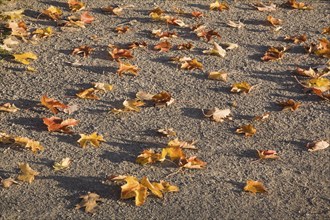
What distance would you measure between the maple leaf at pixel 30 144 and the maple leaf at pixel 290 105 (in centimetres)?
201

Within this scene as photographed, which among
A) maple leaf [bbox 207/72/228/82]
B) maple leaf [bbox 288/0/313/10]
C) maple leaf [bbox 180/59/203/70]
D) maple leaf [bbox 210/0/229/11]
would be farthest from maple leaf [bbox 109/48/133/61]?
maple leaf [bbox 288/0/313/10]

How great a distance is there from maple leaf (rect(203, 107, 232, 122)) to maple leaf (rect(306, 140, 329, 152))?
71cm

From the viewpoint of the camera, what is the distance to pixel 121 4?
7.91 metres

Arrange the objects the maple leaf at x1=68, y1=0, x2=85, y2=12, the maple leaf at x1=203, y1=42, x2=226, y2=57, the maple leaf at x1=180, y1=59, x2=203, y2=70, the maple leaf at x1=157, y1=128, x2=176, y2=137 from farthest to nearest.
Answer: the maple leaf at x1=68, y1=0, x2=85, y2=12 → the maple leaf at x1=203, y1=42, x2=226, y2=57 → the maple leaf at x1=180, y1=59, x2=203, y2=70 → the maple leaf at x1=157, y1=128, x2=176, y2=137

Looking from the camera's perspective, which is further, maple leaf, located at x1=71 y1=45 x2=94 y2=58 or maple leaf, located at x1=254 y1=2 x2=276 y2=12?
maple leaf, located at x1=254 y1=2 x2=276 y2=12

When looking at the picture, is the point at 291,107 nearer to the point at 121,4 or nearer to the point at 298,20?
the point at 298,20

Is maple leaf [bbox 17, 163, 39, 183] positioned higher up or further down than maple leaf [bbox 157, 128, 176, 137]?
further down

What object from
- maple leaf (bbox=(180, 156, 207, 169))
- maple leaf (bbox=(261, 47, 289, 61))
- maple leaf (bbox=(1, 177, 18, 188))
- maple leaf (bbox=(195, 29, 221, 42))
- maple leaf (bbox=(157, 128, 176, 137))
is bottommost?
maple leaf (bbox=(1, 177, 18, 188))

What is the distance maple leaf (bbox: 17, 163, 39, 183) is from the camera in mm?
4824

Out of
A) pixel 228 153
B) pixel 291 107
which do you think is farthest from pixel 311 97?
pixel 228 153

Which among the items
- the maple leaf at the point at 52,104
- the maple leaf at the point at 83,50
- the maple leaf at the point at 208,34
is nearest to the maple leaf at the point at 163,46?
the maple leaf at the point at 208,34

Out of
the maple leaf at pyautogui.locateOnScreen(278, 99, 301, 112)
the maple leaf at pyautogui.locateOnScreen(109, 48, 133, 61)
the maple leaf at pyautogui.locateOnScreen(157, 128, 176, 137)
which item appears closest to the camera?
the maple leaf at pyautogui.locateOnScreen(157, 128, 176, 137)

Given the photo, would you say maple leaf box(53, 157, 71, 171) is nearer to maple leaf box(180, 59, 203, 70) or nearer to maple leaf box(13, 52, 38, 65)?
maple leaf box(13, 52, 38, 65)

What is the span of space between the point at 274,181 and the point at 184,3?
3613 mm
